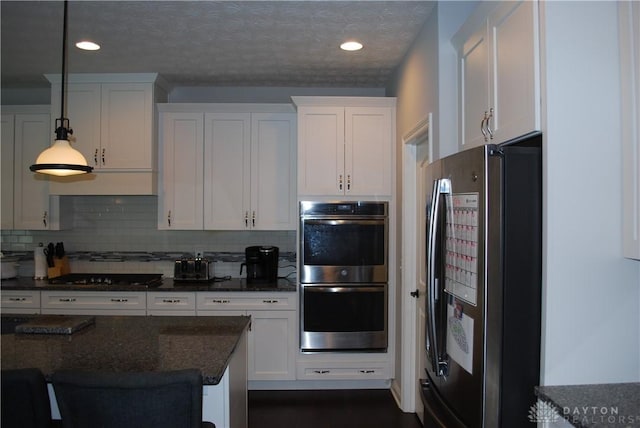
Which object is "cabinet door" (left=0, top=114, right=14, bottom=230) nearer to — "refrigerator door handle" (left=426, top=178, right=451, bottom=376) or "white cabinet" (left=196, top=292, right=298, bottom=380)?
"white cabinet" (left=196, top=292, right=298, bottom=380)

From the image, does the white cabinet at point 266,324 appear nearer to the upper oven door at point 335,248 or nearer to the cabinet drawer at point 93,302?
the upper oven door at point 335,248

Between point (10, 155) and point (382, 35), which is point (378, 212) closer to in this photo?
point (382, 35)

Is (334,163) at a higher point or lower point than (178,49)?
lower

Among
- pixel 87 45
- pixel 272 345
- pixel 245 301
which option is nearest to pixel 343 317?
pixel 272 345

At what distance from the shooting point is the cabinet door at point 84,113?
148 inches

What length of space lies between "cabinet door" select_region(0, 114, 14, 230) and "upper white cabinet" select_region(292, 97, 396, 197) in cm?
258

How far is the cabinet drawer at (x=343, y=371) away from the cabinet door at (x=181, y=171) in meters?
1.54

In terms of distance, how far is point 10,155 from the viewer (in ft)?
12.8

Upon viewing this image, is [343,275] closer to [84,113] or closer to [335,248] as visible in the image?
[335,248]

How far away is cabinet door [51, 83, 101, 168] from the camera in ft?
12.3

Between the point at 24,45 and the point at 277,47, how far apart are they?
1.76m

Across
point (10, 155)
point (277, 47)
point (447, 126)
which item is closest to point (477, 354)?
point (447, 126)

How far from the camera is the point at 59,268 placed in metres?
4.03

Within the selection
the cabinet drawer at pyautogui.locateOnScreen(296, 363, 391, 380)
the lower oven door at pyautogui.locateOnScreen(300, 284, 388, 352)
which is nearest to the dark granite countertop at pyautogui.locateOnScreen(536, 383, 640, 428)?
the lower oven door at pyautogui.locateOnScreen(300, 284, 388, 352)
